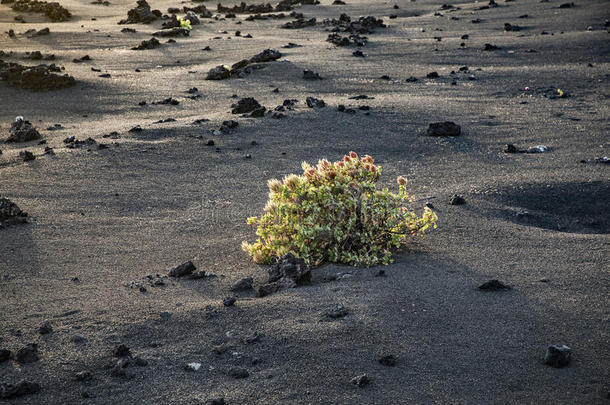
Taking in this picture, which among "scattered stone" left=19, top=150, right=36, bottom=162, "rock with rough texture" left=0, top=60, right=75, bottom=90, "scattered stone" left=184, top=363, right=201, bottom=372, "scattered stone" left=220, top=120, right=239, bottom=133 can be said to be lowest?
"scattered stone" left=184, top=363, right=201, bottom=372

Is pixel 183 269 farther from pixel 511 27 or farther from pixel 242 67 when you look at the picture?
pixel 511 27

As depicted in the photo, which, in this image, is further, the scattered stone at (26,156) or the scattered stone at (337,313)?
the scattered stone at (26,156)

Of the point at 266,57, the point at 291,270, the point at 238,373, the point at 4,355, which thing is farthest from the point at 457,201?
the point at 266,57

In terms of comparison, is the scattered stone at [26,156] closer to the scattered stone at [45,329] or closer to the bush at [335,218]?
the bush at [335,218]

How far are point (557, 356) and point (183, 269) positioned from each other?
2.59 meters

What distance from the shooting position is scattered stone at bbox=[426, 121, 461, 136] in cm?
792

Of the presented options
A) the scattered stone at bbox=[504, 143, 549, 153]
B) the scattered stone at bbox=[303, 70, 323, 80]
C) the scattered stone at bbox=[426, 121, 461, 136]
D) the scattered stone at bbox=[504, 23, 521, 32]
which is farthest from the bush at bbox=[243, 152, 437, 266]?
the scattered stone at bbox=[504, 23, 521, 32]

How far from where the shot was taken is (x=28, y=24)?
60.1 ft

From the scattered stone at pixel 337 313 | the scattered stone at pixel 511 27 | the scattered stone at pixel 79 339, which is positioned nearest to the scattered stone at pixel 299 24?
the scattered stone at pixel 511 27

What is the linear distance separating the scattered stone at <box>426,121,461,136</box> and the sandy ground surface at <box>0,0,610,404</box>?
0.12 m

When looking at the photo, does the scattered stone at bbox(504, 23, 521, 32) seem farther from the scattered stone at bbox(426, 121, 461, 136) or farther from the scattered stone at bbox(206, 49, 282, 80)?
the scattered stone at bbox(426, 121, 461, 136)

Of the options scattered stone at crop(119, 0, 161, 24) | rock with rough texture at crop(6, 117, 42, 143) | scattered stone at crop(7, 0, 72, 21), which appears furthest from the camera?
scattered stone at crop(7, 0, 72, 21)

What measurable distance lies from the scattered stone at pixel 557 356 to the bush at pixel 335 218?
151cm

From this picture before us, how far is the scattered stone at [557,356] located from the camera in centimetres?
304
